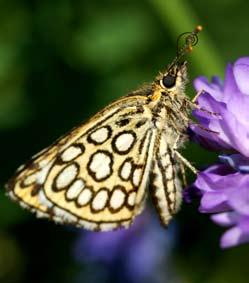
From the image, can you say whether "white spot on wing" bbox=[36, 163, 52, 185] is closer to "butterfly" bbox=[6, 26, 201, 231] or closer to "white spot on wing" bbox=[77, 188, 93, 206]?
"butterfly" bbox=[6, 26, 201, 231]

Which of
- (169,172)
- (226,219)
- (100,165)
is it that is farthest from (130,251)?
(226,219)

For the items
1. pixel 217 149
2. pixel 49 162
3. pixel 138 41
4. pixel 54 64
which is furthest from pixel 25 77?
pixel 217 149

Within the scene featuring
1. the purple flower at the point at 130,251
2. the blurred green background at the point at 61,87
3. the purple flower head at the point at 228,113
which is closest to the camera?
the purple flower head at the point at 228,113

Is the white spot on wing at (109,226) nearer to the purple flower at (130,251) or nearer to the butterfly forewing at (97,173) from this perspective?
the butterfly forewing at (97,173)

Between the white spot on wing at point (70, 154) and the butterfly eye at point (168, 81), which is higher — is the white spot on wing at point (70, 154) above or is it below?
above

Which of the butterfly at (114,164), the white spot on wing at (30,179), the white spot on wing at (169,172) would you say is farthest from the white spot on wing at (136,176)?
the white spot on wing at (30,179)

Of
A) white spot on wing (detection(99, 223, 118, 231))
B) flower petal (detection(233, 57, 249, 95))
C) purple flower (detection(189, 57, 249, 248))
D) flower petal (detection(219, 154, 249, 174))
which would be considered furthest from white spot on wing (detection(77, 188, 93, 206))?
flower petal (detection(233, 57, 249, 95))

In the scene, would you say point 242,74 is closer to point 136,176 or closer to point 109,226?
point 136,176
